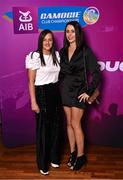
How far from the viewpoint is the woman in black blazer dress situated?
286 centimetres

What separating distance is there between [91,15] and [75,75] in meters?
0.78

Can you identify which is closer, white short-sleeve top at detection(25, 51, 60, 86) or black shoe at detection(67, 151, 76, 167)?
white short-sleeve top at detection(25, 51, 60, 86)

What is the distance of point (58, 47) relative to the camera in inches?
133

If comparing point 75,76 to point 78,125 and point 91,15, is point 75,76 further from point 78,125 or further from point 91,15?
point 91,15

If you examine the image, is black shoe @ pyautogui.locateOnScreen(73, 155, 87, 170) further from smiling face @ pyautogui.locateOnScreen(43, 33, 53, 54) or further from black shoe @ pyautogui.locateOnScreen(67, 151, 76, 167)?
smiling face @ pyautogui.locateOnScreen(43, 33, 53, 54)

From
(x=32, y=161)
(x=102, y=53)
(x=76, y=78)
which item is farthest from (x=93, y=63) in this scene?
(x=32, y=161)

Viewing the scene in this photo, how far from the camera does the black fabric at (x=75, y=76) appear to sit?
289cm

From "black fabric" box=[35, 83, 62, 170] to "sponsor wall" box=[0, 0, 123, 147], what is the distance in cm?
62

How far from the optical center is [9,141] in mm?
3695

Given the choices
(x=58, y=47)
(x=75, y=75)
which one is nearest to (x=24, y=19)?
(x=58, y=47)

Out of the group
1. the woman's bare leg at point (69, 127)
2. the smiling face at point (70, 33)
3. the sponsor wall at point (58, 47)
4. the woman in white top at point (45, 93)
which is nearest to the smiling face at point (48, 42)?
the woman in white top at point (45, 93)

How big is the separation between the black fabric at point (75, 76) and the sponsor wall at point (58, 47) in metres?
0.50

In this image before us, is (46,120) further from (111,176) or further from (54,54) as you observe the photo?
(111,176)

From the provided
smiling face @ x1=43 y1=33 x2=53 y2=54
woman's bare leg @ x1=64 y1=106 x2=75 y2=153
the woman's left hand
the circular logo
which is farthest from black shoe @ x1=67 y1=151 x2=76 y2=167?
the circular logo
